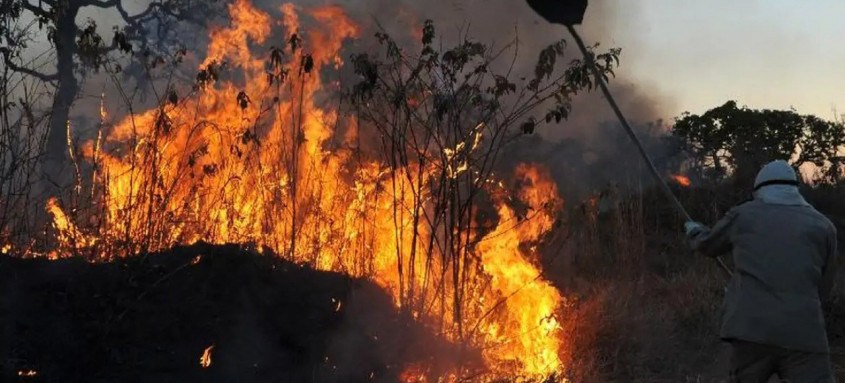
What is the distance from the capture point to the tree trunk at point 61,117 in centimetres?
536

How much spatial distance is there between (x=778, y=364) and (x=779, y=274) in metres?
0.51

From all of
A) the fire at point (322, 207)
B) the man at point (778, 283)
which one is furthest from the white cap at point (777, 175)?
the fire at point (322, 207)

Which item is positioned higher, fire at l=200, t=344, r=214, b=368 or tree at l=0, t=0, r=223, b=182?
tree at l=0, t=0, r=223, b=182

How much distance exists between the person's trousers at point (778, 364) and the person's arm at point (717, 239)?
0.52m

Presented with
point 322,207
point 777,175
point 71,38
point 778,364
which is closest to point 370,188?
point 322,207

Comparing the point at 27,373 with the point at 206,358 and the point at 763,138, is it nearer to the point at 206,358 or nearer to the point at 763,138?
the point at 206,358

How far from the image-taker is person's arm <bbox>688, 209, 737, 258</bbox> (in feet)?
13.0

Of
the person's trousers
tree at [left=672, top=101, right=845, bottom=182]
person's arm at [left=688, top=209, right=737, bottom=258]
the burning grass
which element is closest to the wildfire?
the burning grass

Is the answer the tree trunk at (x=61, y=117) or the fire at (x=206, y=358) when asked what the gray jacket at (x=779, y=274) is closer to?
the fire at (x=206, y=358)

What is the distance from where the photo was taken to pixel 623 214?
9500 millimetres

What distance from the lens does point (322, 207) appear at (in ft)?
A: 21.8

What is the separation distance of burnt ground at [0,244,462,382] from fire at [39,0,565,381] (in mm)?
744

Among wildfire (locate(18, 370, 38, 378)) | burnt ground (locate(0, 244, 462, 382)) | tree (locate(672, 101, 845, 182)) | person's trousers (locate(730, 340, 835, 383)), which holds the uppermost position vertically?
tree (locate(672, 101, 845, 182))

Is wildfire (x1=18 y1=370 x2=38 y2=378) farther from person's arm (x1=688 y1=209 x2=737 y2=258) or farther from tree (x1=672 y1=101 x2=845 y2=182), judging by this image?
tree (x1=672 y1=101 x2=845 y2=182)
